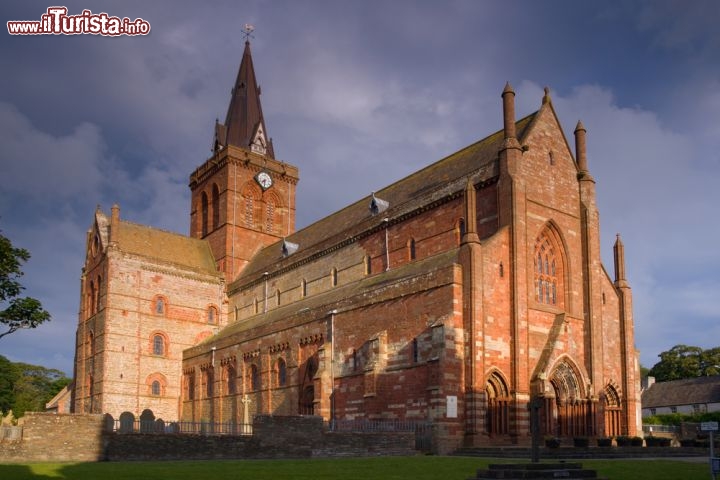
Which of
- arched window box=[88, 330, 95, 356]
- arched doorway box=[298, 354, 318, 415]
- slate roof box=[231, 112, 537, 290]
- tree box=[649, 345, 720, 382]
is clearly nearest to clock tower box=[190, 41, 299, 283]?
slate roof box=[231, 112, 537, 290]

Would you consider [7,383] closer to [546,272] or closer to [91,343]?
[91,343]

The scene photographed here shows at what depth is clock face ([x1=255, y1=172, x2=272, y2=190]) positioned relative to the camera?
68375 millimetres

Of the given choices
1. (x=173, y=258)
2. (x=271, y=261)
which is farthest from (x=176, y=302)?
(x=271, y=261)

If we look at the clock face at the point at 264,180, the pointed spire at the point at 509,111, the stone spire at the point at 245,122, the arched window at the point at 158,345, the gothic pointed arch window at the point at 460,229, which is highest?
the stone spire at the point at 245,122

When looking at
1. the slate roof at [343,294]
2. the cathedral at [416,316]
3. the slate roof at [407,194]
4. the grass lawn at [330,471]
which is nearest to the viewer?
the grass lawn at [330,471]

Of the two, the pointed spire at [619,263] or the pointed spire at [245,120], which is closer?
the pointed spire at [619,263]

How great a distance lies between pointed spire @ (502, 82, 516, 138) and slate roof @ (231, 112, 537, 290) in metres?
1.53

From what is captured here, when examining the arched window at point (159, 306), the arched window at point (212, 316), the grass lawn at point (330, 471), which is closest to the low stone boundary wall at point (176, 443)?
the grass lawn at point (330, 471)

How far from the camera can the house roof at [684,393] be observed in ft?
250

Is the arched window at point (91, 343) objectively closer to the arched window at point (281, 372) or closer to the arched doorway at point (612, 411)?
the arched window at point (281, 372)

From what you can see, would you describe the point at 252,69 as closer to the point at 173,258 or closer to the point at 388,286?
the point at 173,258

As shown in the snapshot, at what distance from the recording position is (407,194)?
46438 millimetres

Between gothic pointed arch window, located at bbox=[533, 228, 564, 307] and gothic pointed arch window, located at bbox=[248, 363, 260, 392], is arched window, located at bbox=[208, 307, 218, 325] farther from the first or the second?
gothic pointed arch window, located at bbox=[533, 228, 564, 307]

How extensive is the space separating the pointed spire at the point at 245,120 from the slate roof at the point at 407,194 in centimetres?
1323
